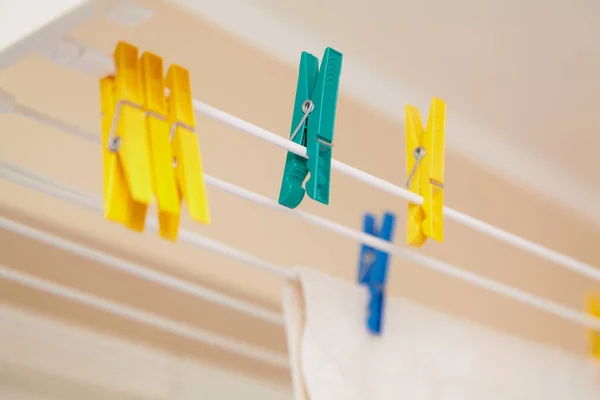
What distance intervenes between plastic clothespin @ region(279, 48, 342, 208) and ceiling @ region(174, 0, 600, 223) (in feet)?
1.91

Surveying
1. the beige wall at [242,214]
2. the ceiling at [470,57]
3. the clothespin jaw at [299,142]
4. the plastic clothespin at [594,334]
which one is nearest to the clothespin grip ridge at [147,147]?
the clothespin jaw at [299,142]

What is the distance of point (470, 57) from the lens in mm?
1271

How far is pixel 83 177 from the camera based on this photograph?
3.17ft

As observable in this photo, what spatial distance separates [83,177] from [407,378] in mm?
551

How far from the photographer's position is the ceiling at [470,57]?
1190 mm

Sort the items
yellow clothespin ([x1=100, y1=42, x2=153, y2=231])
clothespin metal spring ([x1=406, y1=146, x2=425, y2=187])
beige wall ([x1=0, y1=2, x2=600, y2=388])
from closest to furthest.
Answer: yellow clothespin ([x1=100, y1=42, x2=153, y2=231]), clothespin metal spring ([x1=406, y1=146, x2=425, y2=187]), beige wall ([x1=0, y1=2, x2=600, y2=388])

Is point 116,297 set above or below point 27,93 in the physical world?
below

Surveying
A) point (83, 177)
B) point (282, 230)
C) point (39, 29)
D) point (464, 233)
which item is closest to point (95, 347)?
point (83, 177)

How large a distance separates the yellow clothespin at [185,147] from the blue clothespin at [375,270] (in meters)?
0.32

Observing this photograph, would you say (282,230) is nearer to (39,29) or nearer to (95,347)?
(95,347)

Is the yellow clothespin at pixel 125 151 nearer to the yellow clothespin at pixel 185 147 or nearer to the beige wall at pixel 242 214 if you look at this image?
the yellow clothespin at pixel 185 147

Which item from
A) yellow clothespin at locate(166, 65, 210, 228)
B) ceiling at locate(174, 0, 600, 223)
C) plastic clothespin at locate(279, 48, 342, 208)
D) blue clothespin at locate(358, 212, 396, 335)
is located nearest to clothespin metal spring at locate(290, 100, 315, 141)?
plastic clothespin at locate(279, 48, 342, 208)

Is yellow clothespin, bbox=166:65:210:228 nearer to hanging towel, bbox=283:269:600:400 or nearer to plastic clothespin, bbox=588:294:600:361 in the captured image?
hanging towel, bbox=283:269:600:400

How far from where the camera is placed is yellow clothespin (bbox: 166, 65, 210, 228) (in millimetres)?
540
